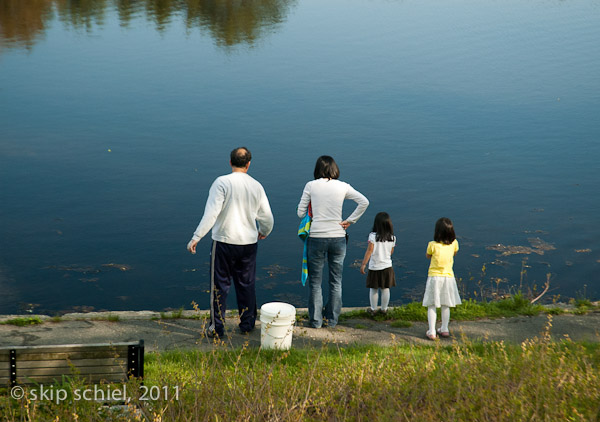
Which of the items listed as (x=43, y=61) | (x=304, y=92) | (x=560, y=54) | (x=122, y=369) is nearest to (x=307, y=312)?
(x=122, y=369)

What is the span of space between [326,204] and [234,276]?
1.22 meters

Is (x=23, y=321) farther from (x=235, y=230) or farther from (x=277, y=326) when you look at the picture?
(x=277, y=326)

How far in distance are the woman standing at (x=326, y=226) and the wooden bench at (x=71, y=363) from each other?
9.57ft

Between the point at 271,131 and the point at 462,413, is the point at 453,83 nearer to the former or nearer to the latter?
the point at 271,131

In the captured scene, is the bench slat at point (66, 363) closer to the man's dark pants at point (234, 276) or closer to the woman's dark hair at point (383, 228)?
the man's dark pants at point (234, 276)

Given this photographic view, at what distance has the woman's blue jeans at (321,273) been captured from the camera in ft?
25.9

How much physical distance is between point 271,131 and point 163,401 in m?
15.7

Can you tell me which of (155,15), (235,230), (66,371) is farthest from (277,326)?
(155,15)

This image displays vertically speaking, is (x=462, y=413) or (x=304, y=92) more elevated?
(x=304, y=92)

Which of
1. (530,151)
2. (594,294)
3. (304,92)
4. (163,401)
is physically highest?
(304,92)

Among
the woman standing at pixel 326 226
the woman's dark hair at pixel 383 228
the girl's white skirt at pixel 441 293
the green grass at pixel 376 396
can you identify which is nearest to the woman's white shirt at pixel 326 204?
the woman standing at pixel 326 226

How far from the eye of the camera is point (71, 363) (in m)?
5.27

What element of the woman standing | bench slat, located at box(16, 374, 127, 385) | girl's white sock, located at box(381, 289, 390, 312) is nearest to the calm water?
girl's white sock, located at box(381, 289, 390, 312)

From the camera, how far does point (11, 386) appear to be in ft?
17.7
